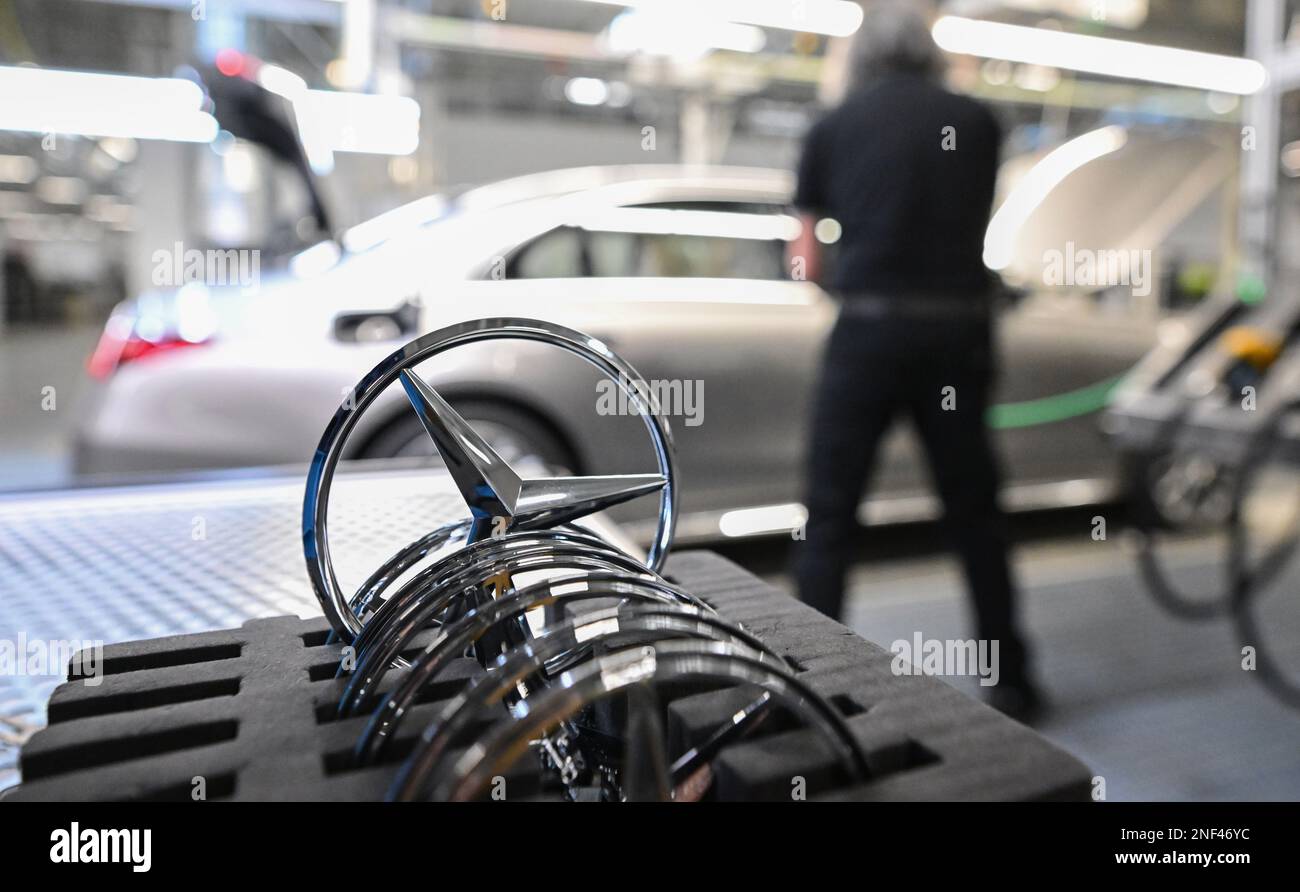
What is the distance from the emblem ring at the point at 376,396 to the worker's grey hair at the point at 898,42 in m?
1.82

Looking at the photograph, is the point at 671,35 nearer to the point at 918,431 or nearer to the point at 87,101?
the point at 87,101

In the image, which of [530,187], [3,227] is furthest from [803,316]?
[3,227]

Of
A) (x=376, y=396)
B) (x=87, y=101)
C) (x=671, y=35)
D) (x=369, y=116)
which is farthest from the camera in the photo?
(x=87, y=101)

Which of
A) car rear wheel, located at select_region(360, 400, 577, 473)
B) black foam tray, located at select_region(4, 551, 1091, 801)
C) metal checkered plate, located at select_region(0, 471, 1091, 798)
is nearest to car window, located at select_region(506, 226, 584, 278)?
car rear wheel, located at select_region(360, 400, 577, 473)

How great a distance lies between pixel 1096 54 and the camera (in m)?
7.10

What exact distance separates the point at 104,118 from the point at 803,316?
697cm

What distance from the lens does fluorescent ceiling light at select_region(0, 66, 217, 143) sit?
7430 mm

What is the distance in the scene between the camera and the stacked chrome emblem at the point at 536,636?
0.35 meters

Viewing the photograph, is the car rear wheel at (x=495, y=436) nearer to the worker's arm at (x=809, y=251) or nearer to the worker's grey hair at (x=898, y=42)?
the worker's arm at (x=809, y=251)

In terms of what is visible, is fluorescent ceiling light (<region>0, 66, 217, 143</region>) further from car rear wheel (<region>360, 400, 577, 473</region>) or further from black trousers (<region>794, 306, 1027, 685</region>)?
black trousers (<region>794, 306, 1027, 685</region>)

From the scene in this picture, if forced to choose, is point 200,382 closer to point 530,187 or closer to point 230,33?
point 530,187

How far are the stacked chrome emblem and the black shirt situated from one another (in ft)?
5.28

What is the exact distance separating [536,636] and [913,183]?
177cm

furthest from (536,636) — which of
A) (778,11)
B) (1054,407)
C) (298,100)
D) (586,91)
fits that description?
(586,91)
